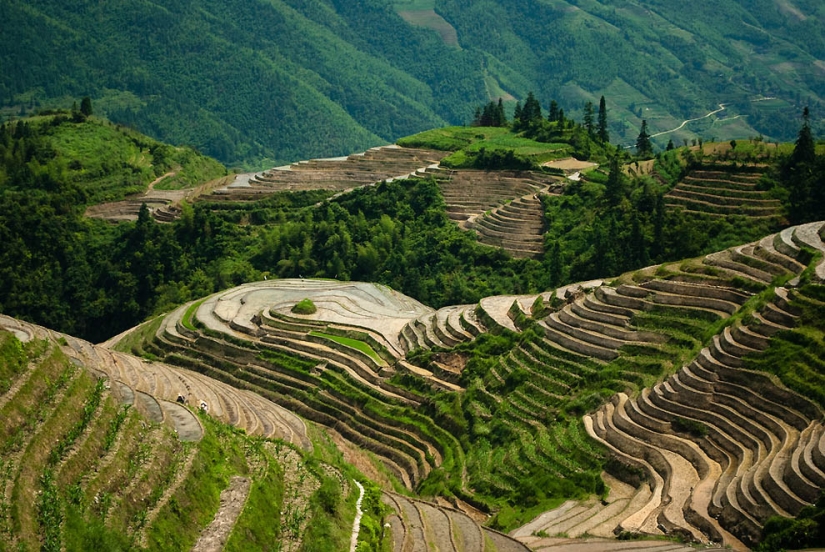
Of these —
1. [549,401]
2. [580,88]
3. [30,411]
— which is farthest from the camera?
[580,88]

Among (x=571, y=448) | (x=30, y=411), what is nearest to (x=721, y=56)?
(x=571, y=448)

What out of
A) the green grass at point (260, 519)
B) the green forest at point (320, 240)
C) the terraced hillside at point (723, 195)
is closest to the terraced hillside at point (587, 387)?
the green grass at point (260, 519)

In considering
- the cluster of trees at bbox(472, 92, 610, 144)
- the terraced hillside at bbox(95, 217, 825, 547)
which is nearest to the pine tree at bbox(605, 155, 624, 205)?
the terraced hillside at bbox(95, 217, 825, 547)

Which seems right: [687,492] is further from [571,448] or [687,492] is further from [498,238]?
[498,238]

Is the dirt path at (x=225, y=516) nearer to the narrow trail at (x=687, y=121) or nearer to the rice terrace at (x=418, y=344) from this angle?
the rice terrace at (x=418, y=344)

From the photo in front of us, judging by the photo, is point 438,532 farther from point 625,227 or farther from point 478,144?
point 478,144
